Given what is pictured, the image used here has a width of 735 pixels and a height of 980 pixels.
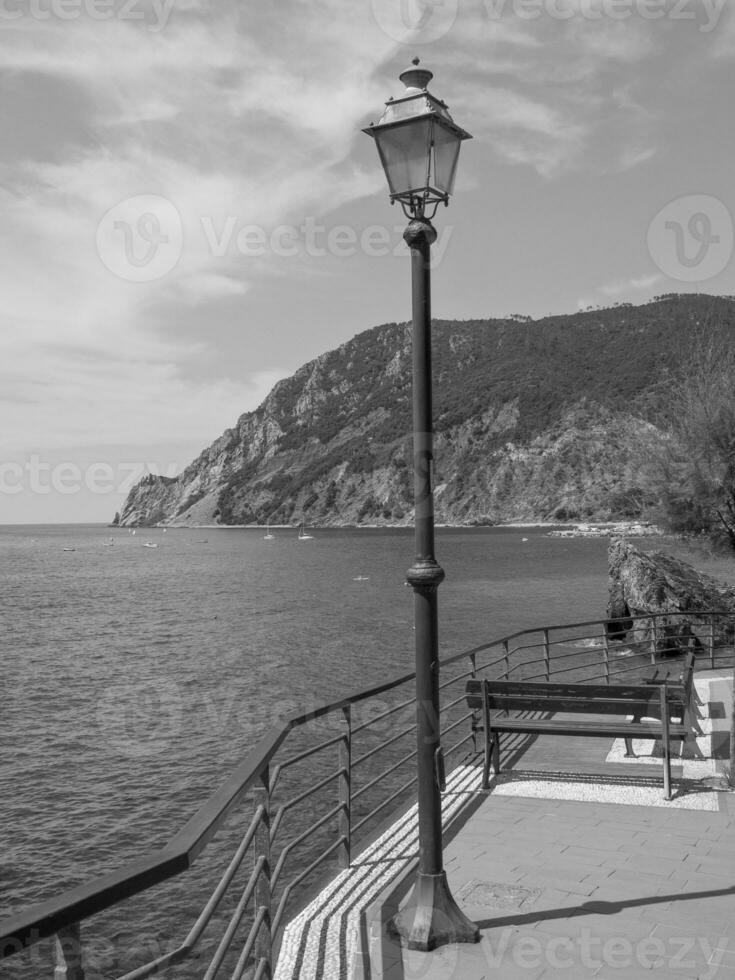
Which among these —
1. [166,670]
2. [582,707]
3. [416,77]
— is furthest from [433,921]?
[166,670]

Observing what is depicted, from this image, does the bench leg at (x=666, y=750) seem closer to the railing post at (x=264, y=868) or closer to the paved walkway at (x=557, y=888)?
the paved walkway at (x=557, y=888)

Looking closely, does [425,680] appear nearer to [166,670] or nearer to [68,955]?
[68,955]

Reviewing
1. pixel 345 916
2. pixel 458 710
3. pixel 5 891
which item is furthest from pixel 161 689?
pixel 345 916

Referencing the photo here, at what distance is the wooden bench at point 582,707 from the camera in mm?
7957

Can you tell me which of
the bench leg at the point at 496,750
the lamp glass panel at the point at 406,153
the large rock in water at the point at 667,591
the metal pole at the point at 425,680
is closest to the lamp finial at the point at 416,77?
the lamp glass panel at the point at 406,153

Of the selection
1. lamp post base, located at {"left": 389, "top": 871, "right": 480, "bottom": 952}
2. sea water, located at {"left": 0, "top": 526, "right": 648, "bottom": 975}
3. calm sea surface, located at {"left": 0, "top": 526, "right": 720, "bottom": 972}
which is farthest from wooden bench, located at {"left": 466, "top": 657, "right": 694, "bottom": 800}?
calm sea surface, located at {"left": 0, "top": 526, "right": 720, "bottom": 972}

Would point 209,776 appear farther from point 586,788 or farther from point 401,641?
point 401,641

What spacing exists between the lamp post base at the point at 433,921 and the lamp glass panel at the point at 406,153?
3982 mm

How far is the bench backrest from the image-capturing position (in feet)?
27.3

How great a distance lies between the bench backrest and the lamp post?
3444 mm

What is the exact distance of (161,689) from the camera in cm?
2702

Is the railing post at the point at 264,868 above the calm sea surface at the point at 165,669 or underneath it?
above

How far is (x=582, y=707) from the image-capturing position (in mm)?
8461

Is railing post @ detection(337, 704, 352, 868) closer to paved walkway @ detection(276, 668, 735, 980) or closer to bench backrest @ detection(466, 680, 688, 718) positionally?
paved walkway @ detection(276, 668, 735, 980)
